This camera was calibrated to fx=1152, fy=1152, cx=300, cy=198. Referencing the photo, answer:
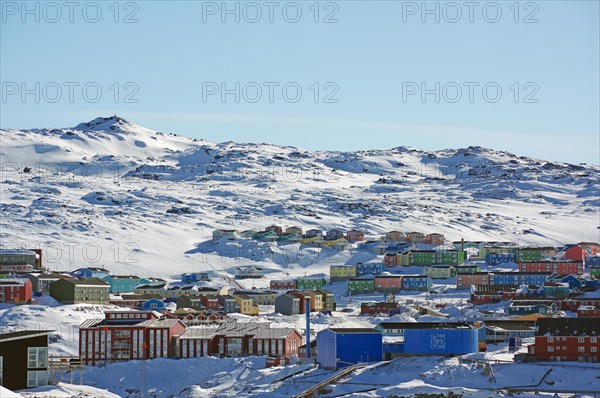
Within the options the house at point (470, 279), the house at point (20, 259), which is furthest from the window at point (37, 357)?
the house at point (20, 259)

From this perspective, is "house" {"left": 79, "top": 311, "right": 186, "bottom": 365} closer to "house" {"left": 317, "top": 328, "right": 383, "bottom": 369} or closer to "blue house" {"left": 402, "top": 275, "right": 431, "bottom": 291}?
"house" {"left": 317, "top": 328, "right": 383, "bottom": 369}

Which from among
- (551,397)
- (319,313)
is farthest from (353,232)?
(551,397)

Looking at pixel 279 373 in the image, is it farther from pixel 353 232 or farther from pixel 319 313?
pixel 353 232

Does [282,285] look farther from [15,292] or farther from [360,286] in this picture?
[15,292]

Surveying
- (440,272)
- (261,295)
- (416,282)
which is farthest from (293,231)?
(261,295)

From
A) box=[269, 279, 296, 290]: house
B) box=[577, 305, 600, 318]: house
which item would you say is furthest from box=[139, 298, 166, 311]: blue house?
box=[577, 305, 600, 318]: house

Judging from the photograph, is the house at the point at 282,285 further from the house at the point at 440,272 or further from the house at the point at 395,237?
the house at the point at 395,237
